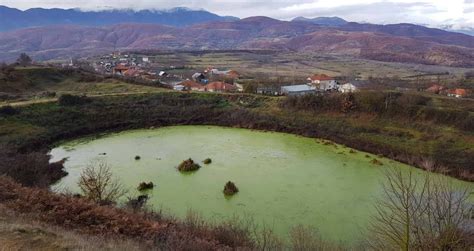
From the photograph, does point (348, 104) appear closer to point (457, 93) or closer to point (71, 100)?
point (457, 93)

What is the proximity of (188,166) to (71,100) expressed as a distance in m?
20.5

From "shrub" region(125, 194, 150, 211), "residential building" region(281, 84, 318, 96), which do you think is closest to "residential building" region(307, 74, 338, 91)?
"residential building" region(281, 84, 318, 96)

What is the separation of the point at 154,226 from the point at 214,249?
2774 mm

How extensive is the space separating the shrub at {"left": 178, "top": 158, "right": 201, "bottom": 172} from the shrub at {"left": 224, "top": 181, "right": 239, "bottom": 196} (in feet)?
14.0

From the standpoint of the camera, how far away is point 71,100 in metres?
41.0

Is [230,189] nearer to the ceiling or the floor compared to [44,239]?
nearer to the floor

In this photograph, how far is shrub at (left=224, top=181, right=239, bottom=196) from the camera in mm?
21891

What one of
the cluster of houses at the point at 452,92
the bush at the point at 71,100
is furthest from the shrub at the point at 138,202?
the cluster of houses at the point at 452,92

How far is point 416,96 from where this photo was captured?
40.7 meters

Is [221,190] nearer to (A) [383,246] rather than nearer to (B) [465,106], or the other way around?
(A) [383,246]

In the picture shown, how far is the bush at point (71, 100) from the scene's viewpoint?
40.5 meters

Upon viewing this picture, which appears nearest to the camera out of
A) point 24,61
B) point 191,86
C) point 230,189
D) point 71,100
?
point 230,189

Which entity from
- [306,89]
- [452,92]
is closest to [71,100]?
[306,89]

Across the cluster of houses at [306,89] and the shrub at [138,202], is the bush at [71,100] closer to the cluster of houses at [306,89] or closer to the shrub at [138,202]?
the cluster of houses at [306,89]
